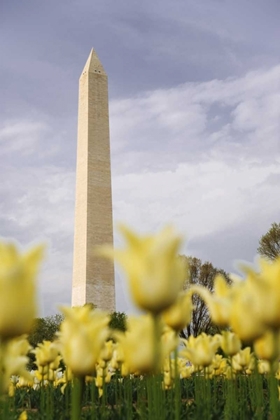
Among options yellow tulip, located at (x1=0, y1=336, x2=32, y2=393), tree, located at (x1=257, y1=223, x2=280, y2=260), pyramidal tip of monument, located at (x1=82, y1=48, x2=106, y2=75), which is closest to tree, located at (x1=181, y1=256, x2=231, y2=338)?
tree, located at (x1=257, y1=223, x2=280, y2=260)

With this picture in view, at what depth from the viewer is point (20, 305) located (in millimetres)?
1592

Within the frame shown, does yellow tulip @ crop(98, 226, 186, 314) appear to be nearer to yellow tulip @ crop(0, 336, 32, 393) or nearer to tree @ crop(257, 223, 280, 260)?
yellow tulip @ crop(0, 336, 32, 393)

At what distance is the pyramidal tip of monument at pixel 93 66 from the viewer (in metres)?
30.7

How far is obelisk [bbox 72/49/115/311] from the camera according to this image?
29328 mm

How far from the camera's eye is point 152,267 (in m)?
1.63

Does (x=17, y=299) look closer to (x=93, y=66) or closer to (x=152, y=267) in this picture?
(x=152, y=267)

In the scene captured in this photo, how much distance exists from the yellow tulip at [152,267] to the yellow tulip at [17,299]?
0.21 m

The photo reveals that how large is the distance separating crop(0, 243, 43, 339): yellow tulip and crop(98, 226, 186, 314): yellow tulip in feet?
0.68

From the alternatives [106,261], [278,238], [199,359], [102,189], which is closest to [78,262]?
[106,261]

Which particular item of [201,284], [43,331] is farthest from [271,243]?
[43,331]

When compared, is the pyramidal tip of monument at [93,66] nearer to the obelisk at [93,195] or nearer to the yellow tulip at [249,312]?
the obelisk at [93,195]

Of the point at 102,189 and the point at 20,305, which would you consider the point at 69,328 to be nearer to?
the point at 20,305

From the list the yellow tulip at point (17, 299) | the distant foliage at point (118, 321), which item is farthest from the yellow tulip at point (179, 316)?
the distant foliage at point (118, 321)

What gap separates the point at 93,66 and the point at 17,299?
3029 cm
